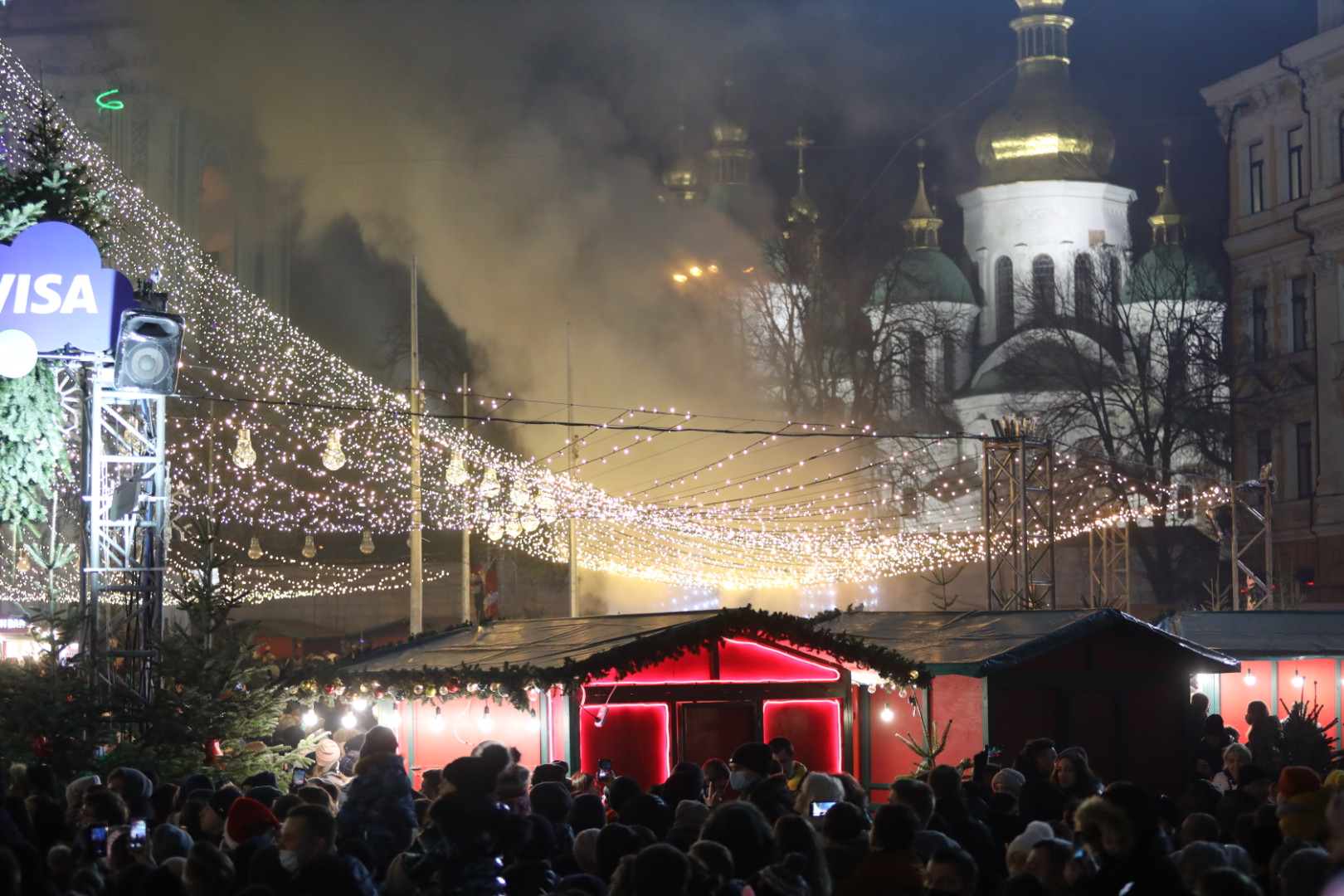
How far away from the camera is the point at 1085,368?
157 feet

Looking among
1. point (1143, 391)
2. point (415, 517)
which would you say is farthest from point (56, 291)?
point (1143, 391)

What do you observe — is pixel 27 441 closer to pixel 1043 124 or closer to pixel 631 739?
pixel 631 739

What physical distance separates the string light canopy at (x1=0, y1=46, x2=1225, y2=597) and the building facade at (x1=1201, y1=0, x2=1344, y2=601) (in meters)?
3.50

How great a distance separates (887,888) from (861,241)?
50.5 meters

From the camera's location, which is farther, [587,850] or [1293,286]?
[1293,286]

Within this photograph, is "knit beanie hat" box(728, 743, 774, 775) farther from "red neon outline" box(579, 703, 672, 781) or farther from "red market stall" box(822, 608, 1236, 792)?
"red market stall" box(822, 608, 1236, 792)

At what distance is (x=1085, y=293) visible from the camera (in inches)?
2085

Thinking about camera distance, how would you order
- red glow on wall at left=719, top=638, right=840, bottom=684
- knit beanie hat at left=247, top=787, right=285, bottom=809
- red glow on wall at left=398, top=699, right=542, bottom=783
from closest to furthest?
knit beanie hat at left=247, top=787, right=285, bottom=809
red glow on wall at left=719, top=638, right=840, bottom=684
red glow on wall at left=398, top=699, right=542, bottom=783

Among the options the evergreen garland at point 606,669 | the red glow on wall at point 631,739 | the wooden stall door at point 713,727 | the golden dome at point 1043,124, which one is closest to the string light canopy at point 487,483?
the red glow on wall at point 631,739

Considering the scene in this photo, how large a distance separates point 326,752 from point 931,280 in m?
52.8

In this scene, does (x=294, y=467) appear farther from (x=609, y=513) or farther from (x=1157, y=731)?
(x=1157, y=731)

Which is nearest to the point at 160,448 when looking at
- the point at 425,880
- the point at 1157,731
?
the point at 425,880

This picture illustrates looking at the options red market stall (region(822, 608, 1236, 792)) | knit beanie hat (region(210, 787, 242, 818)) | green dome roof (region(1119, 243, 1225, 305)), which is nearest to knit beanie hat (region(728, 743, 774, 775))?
knit beanie hat (region(210, 787, 242, 818))

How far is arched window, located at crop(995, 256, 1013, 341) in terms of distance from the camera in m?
65.8
